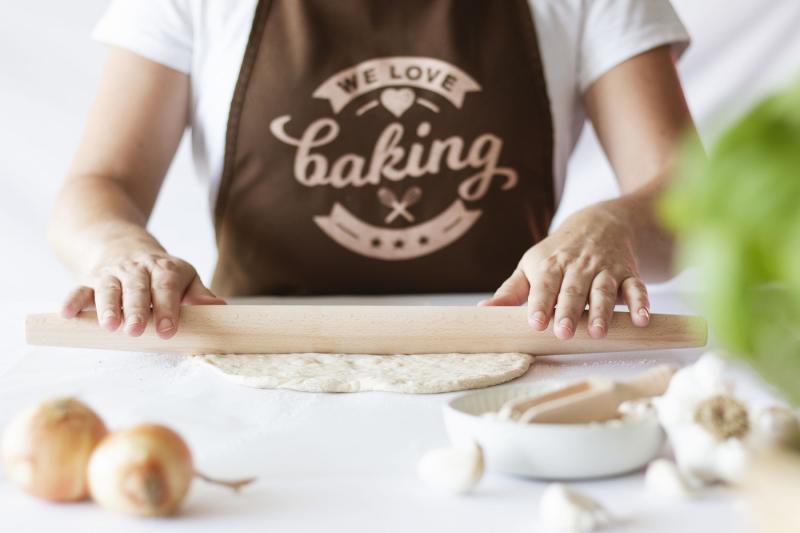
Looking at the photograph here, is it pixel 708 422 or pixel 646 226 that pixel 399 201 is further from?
pixel 708 422

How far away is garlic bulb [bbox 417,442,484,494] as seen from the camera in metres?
0.67

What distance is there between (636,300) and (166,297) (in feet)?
1.93

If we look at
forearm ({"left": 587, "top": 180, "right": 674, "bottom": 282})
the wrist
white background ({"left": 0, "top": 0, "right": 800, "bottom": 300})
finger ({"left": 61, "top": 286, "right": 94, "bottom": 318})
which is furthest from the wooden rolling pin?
white background ({"left": 0, "top": 0, "right": 800, "bottom": 300})

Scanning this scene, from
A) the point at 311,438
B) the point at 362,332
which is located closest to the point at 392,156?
the point at 362,332

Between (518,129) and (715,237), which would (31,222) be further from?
(715,237)

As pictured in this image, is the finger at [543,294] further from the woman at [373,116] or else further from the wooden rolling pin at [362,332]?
the woman at [373,116]

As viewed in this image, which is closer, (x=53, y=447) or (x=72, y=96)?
(x=53, y=447)

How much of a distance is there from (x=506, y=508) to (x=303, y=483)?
16cm

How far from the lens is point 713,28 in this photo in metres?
2.21

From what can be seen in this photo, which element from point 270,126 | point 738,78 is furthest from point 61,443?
point 738,78

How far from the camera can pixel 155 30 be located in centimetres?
167

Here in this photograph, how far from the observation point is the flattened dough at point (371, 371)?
101 cm

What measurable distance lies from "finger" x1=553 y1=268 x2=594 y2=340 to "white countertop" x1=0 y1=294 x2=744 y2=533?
5cm

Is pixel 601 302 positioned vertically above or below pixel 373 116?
below
